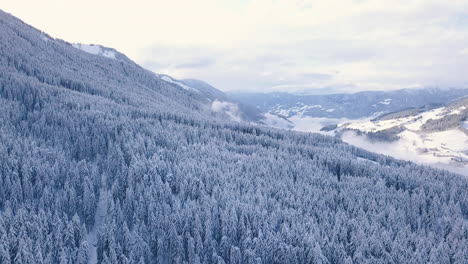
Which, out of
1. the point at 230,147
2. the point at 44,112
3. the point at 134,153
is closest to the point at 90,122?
the point at 44,112

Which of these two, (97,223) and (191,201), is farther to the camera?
(191,201)

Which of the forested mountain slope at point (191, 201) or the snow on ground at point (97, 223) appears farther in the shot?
the snow on ground at point (97, 223)

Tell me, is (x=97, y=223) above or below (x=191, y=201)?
below

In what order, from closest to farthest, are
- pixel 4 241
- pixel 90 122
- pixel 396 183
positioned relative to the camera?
pixel 4 241, pixel 396 183, pixel 90 122

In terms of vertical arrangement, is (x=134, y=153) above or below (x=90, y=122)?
below

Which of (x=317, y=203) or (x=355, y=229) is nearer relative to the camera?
(x=355, y=229)

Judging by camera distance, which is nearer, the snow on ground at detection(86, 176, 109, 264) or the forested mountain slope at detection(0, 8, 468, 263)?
the forested mountain slope at detection(0, 8, 468, 263)

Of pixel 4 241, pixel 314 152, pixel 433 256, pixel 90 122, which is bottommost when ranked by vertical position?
pixel 433 256

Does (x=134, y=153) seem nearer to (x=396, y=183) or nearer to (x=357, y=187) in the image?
(x=357, y=187)
